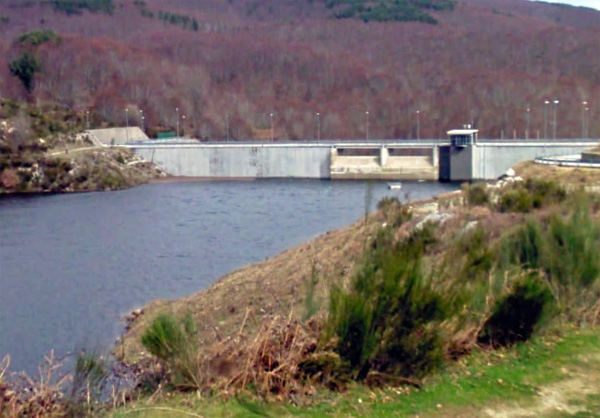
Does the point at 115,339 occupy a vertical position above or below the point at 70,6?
below

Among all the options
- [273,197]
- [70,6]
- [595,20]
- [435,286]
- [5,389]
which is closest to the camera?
[5,389]

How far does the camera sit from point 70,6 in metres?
116

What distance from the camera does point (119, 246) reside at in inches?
919

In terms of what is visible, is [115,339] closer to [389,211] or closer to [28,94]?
[389,211]

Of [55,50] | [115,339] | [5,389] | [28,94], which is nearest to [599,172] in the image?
[115,339]

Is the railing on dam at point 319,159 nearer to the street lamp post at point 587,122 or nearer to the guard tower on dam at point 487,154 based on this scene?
the guard tower on dam at point 487,154

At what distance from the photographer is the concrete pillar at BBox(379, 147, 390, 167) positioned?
51.1 meters

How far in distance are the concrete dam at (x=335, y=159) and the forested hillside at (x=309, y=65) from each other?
12901 millimetres

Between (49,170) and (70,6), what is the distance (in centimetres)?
7538

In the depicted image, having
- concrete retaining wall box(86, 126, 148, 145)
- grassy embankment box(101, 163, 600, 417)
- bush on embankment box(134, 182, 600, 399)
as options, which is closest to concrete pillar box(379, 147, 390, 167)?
concrete retaining wall box(86, 126, 148, 145)

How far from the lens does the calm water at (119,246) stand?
14.0 metres

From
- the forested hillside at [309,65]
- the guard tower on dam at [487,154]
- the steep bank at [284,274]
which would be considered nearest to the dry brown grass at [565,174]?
the steep bank at [284,274]

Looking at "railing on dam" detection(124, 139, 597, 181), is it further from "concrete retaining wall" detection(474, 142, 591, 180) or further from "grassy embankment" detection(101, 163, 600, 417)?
"grassy embankment" detection(101, 163, 600, 417)

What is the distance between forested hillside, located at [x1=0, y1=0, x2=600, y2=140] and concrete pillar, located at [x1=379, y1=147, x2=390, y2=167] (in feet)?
71.5
